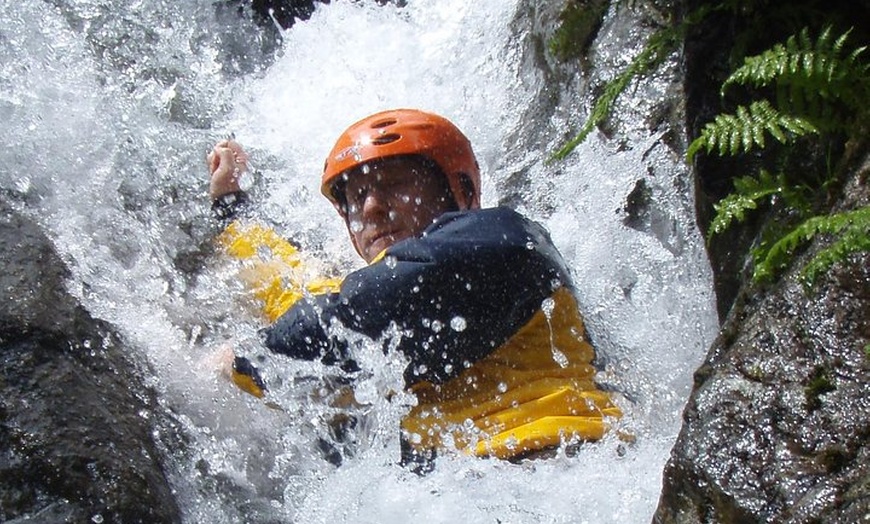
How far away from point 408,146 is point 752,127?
5.79ft

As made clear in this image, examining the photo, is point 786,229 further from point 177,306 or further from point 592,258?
point 177,306

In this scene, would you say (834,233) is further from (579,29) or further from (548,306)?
(579,29)

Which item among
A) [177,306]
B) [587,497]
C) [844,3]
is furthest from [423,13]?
[587,497]

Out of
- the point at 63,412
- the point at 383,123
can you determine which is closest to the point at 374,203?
the point at 383,123

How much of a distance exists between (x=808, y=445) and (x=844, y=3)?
1797mm

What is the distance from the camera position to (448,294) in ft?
12.7

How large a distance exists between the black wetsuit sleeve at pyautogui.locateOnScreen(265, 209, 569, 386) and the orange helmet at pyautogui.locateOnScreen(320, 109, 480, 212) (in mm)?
756

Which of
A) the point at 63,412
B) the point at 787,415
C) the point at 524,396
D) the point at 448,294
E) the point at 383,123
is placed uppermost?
the point at 383,123

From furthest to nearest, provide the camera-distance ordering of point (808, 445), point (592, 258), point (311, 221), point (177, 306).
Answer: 1. point (311, 221)
2. point (177, 306)
3. point (592, 258)
4. point (808, 445)

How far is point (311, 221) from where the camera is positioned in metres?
6.54

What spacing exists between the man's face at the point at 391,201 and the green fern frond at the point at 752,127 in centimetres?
158

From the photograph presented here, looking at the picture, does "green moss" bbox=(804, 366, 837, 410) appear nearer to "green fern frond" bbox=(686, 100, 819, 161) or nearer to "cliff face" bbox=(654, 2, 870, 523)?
"cliff face" bbox=(654, 2, 870, 523)

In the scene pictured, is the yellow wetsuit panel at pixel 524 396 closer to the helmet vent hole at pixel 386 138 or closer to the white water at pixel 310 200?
the white water at pixel 310 200

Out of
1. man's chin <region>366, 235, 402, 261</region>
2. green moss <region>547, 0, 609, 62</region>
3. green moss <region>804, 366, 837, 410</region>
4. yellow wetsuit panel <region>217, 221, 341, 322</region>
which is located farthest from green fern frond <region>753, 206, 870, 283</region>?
green moss <region>547, 0, 609, 62</region>
